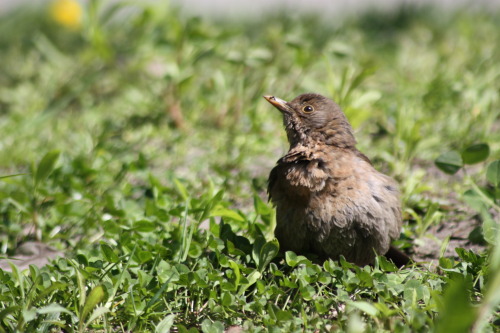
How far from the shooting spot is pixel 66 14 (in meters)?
8.07

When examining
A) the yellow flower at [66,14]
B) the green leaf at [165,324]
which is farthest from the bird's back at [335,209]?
the yellow flower at [66,14]

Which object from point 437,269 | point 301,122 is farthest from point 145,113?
point 437,269

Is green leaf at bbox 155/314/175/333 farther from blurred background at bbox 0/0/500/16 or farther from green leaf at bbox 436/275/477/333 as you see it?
blurred background at bbox 0/0/500/16

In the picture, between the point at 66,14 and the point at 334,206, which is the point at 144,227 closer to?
the point at 334,206

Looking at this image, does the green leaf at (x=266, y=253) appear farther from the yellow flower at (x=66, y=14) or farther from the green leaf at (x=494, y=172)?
the yellow flower at (x=66, y=14)

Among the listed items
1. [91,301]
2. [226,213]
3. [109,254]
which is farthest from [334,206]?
[91,301]

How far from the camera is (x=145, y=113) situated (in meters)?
6.05

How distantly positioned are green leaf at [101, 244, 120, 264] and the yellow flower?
5.38 m

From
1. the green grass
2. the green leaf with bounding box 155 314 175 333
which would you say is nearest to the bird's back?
the green grass

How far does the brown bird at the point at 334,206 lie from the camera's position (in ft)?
11.4

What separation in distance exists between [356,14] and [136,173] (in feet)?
15.1

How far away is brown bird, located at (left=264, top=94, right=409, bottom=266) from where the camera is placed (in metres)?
3.47

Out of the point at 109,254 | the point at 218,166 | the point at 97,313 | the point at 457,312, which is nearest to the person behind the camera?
the point at 457,312

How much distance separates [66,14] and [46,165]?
4.59 metres
